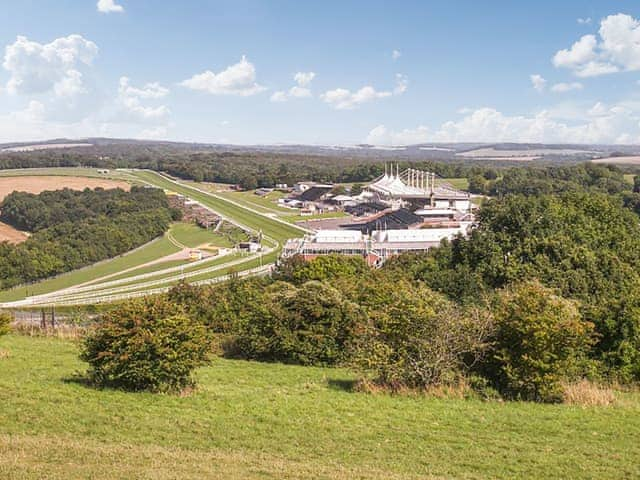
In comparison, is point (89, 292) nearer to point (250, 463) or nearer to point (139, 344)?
point (139, 344)

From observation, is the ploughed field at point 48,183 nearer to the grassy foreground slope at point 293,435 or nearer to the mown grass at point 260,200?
the mown grass at point 260,200

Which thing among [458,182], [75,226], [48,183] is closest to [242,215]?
[75,226]

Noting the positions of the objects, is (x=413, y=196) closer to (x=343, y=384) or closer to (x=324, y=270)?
(x=324, y=270)

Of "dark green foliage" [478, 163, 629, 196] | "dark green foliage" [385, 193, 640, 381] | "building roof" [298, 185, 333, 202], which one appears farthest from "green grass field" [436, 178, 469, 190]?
A: "dark green foliage" [385, 193, 640, 381]

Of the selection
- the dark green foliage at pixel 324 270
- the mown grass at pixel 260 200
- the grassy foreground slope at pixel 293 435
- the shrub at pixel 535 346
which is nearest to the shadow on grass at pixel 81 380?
the grassy foreground slope at pixel 293 435

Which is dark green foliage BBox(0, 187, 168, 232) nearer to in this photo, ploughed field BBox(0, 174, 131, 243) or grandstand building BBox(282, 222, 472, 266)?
ploughed field BBox(0, 174, 131, 243)

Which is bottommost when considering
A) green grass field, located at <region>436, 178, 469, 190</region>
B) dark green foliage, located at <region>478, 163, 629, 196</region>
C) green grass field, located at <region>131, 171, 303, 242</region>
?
green grass field, located at <region>131, 171, 303, 242</region>
